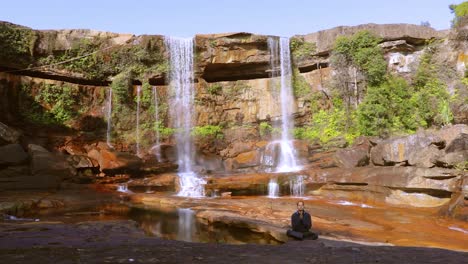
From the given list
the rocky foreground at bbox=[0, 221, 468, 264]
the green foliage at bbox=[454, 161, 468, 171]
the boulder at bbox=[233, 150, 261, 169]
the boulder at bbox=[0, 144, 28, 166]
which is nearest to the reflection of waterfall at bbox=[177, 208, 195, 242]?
the rocky foreground at bbox=[0, 221, 468, 264]

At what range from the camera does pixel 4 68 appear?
76.9 ft

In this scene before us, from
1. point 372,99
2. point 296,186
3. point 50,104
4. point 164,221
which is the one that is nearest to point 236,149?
point 296,186

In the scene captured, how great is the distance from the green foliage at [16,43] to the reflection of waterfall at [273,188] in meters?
16.8

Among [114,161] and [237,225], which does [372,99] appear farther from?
[114,161]

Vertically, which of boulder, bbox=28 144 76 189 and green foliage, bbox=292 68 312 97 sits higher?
green foliage, bbox=292 68 312 97

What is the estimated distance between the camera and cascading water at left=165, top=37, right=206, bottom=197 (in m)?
26.0

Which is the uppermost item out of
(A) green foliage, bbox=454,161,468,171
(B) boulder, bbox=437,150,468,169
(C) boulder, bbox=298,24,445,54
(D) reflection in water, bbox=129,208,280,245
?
(C) boulder, bbox=298,24,445,54

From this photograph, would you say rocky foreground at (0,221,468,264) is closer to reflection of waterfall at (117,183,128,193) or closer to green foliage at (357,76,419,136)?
reflection of waterfall at (117,183,128,193)

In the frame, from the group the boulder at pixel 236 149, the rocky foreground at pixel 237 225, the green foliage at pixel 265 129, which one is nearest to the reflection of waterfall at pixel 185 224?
the rocky foreground at pixel 237 225

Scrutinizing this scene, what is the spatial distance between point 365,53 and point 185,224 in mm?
17920

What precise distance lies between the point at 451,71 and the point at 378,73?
448cm

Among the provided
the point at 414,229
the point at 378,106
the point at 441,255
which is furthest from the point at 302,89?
the point at 441,255

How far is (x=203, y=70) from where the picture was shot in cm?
2667

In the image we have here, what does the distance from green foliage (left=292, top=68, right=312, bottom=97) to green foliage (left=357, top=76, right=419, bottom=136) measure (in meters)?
4.50
